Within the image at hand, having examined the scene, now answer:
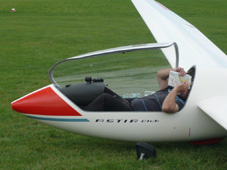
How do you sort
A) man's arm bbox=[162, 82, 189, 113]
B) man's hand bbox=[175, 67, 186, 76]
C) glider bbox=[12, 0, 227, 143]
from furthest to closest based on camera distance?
man's hand bbox=[175, 67, 186, 76], glider bbox=[12, 0, 227, 143], man's arm bbox=[162, 82, 189, 113]

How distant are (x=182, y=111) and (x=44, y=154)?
1.85m

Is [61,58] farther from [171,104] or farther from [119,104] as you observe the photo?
[171,104]

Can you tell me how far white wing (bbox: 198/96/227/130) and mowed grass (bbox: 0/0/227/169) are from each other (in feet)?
1.97

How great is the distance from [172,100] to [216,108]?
54cm

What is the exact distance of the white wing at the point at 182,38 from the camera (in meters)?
7.19

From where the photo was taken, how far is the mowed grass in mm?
5027

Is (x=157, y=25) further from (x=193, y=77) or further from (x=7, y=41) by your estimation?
(x=7, y=41)

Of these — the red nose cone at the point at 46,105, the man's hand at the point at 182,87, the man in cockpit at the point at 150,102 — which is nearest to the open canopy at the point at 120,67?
the red nose cone at the point at 46,105

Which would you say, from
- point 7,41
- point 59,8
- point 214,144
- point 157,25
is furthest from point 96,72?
point 59,8

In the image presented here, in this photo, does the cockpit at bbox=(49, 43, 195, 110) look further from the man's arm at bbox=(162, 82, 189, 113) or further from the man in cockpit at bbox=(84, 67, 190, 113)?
the man's arm at bbox=(162, 82, 189, 113)

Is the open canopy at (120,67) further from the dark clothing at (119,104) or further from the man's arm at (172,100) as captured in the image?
the man's arm at (172,100)

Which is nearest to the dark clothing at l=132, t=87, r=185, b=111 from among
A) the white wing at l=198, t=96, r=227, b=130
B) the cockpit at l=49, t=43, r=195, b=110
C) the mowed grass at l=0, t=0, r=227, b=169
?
the white wing at l=198, t=96, r=227, b=130

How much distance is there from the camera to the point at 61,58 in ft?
40.0

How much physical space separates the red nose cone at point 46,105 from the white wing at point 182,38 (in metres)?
1.78
